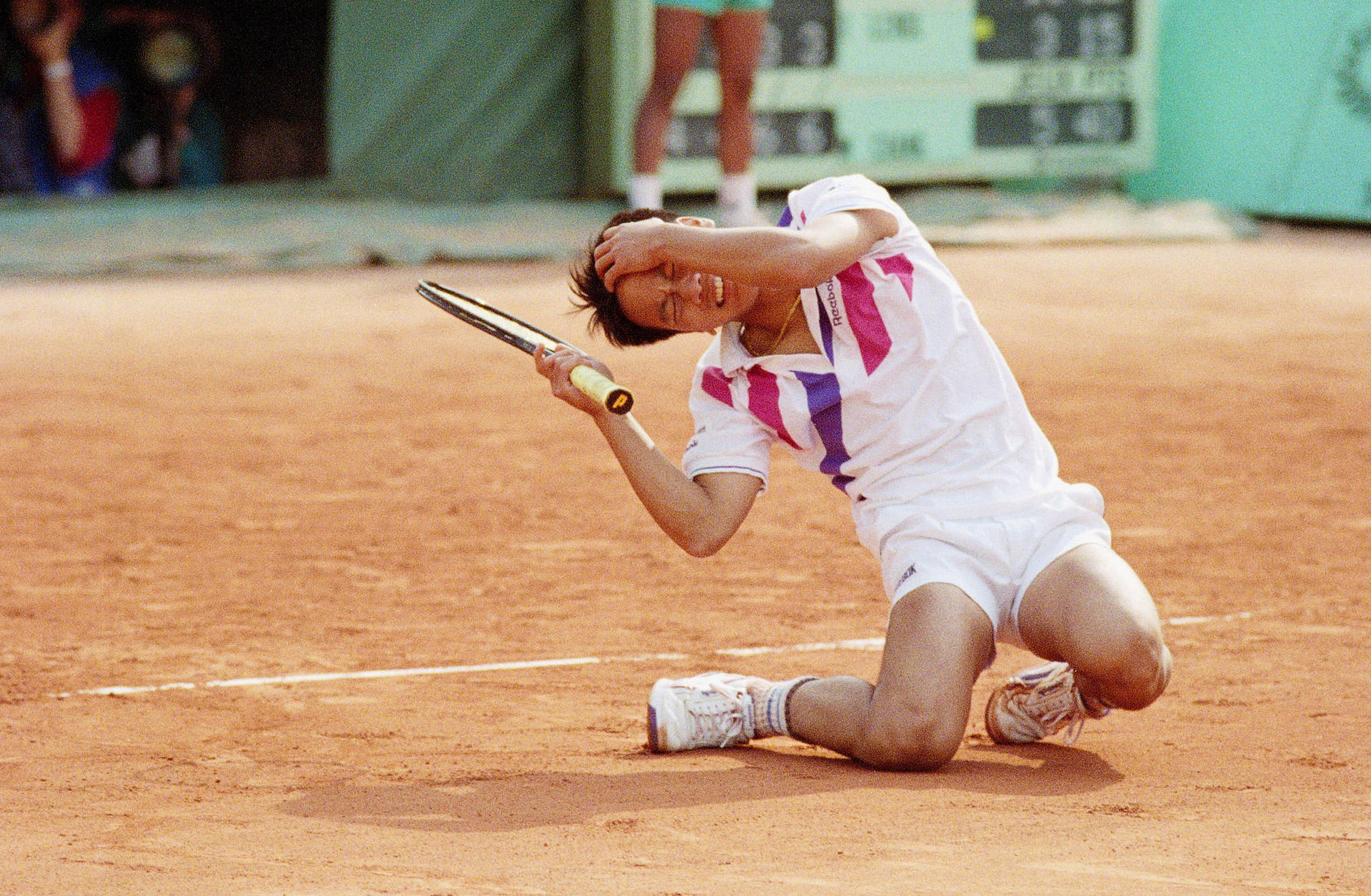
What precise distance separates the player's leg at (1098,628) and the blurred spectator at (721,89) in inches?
207

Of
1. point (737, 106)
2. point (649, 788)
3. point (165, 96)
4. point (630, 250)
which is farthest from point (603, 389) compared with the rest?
point (165, 96)

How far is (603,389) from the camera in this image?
267 cm

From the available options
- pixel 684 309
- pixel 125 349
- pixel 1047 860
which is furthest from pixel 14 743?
pixel 125 349

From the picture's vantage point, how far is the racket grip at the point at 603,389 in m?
2.66

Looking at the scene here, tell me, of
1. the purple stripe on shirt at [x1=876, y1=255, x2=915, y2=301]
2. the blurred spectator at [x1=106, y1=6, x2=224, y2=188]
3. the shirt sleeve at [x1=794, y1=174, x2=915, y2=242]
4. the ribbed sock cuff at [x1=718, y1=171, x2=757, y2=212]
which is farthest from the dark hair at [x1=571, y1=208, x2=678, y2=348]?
the blurred spectator at [x1=106, y1=6, x2=224, y2=188]

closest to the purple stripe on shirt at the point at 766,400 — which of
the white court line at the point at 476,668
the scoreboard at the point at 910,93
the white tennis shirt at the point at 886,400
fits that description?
the white tennis shirt at the point at 886,400

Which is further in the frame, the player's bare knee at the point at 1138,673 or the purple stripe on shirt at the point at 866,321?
the purple stripe on shirt at the point at 866,321

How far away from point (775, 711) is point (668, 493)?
39cm

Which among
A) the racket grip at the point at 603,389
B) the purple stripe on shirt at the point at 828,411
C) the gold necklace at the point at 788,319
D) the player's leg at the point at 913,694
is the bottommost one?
the player's leg at the point at 913,694

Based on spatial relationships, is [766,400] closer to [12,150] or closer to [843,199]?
[843,199]

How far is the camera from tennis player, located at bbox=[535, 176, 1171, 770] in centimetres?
272

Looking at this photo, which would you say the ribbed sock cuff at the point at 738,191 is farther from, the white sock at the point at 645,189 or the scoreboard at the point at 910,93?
the scoreboard at the point at 910,93

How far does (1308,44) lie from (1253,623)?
6.73 metres

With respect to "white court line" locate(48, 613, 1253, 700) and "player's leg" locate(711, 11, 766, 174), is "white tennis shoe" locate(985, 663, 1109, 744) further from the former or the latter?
"player's leg" locate(711, 11, 766, 174)
